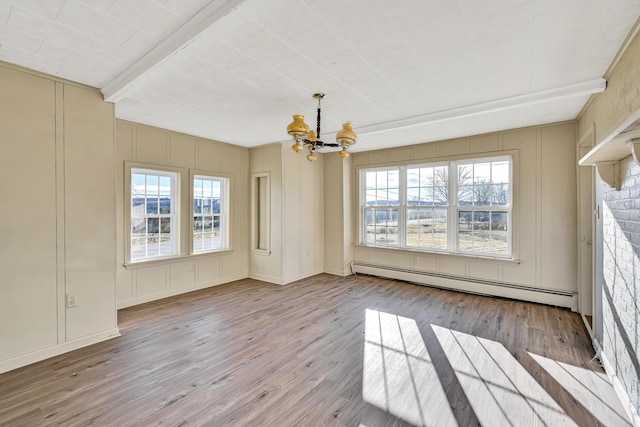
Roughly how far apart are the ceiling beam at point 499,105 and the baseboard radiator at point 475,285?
2690 millimetres

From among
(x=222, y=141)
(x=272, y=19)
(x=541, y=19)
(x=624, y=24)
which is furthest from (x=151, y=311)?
(x=624, y=24)

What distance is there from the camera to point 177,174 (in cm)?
473

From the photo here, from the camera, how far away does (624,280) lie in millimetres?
2053

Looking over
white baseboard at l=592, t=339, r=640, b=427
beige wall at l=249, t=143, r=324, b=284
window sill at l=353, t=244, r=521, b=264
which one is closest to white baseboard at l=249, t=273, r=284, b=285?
beige wall at l=249, t=143, r=324, b=284

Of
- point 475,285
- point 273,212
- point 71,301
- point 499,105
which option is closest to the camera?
point 71,301

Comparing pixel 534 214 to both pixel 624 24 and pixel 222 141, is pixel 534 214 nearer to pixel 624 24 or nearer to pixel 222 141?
pixel 624 24

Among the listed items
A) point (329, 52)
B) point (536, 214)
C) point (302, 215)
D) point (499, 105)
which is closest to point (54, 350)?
point (329, 52)

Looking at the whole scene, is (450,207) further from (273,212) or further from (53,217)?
(53,217)

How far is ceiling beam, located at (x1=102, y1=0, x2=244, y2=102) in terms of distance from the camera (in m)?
1.75

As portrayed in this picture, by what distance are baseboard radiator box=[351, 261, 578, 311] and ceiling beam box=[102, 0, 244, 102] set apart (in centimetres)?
483

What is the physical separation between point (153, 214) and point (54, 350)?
7.06 feet

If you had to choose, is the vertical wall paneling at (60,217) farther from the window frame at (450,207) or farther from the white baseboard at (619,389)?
the window frame at (450,207)

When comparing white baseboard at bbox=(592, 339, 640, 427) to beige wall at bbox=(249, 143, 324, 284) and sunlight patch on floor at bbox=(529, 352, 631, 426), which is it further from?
beige wall at bbox=(249, 143, 324, 284)

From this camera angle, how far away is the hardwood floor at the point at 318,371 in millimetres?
1978
